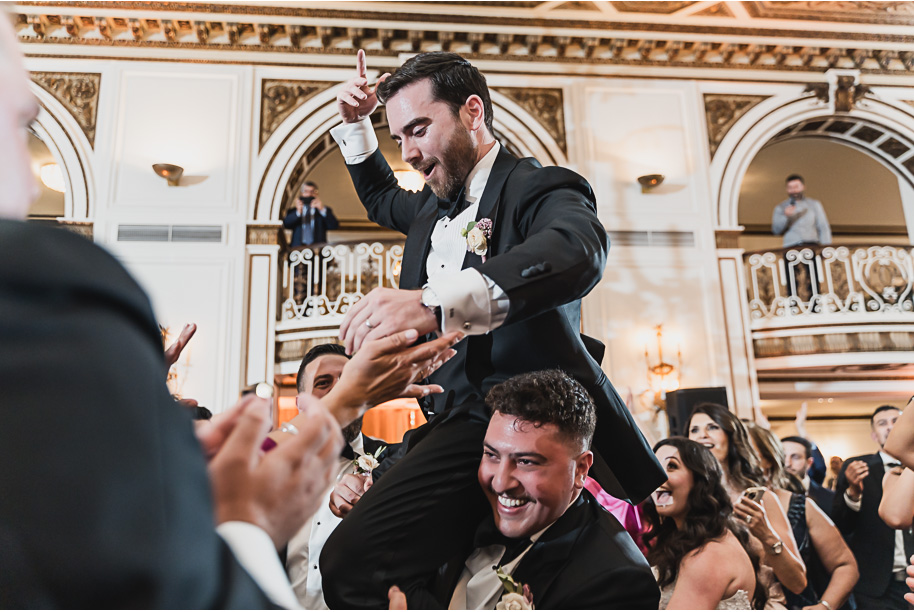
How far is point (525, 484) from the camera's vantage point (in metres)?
2.00

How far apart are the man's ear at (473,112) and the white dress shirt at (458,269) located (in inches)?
3.5

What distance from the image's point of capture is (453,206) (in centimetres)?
213

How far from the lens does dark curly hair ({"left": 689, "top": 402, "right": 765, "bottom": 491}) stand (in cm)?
407

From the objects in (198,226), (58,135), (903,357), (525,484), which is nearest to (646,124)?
(903,357)

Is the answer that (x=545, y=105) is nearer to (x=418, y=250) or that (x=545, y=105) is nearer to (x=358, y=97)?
(x=358, y=97)

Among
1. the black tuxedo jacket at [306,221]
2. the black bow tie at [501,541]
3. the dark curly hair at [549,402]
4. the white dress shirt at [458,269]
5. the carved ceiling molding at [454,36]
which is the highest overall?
the carved ceiling molding at [454,36]

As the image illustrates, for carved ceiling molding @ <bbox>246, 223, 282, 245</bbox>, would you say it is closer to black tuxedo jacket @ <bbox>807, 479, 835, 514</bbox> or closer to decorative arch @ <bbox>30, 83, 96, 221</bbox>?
decorative arch @ <bbox>30, 83, 96, 221</bbox>

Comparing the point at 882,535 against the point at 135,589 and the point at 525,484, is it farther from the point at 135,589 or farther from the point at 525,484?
the point at 135,589

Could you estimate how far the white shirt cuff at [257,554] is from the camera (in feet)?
2.33

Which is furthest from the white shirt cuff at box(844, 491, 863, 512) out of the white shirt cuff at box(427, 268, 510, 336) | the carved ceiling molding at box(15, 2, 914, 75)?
the carved ceiling molding at box(15, 2, 914, 75)

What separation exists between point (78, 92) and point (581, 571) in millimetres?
8897

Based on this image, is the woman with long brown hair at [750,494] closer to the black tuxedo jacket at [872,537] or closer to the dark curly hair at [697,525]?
the dark curly hair at [697,525]

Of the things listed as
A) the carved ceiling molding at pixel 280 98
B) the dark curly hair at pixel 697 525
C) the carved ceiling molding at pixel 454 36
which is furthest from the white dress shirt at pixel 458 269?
the carved ceiling molding at pixel 454 36

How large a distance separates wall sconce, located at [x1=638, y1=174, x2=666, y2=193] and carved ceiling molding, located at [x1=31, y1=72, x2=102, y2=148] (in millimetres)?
6467
